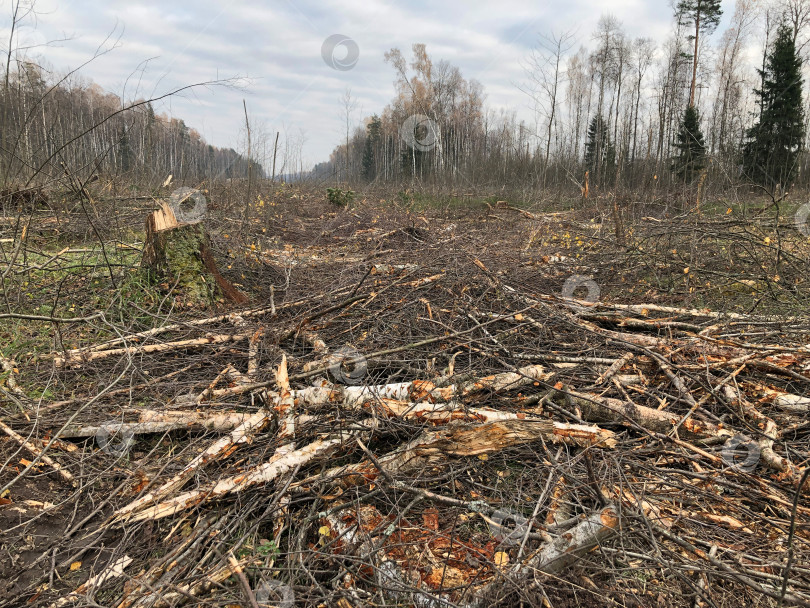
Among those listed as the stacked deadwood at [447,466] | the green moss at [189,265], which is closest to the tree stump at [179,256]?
the green moss at [189,265]

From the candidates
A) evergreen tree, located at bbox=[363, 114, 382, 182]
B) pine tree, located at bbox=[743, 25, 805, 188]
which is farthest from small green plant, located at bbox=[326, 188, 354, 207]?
evergreen tree, located at bbox=[363, 114, 382, 182]

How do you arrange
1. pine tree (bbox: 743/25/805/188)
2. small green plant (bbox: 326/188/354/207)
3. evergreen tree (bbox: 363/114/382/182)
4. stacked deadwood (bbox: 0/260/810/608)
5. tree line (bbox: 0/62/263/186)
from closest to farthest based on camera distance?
stacked deadwood (bbox: 0/260/810/608) < tree line (bbox: 0/62/263/186) < small green plant (bbox: 326/188/354/207) < pine tree (bbox: 743/25/805/188) < evergreen tree (bbox: 363/114/382/182)

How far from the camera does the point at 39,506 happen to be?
82.7 inches

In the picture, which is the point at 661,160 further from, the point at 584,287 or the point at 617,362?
the point at 617,362

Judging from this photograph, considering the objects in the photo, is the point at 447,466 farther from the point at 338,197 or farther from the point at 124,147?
the point at 124,147

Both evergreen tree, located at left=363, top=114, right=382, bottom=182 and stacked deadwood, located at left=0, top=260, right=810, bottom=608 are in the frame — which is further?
evergreen tree, located at left=363, top=114, right=382, bottom=182

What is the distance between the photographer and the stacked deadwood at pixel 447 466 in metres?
1.68

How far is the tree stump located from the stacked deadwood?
105 cm

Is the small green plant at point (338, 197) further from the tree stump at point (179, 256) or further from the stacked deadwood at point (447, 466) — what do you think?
the stacked deadwood at point (447, 466)

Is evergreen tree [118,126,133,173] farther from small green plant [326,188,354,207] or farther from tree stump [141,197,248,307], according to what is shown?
small green plant [326,188,354,207]

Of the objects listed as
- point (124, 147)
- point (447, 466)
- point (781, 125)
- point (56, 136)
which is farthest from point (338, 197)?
point (781, 125)

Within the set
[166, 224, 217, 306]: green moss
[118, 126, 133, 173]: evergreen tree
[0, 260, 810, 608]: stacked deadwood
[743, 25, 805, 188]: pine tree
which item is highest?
[743, 25, 805, 188]: pine tree

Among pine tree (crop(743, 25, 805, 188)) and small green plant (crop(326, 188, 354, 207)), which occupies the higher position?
pine tree (crop(743, 25, 805, 188))

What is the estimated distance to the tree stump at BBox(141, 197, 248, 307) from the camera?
4438 millimetres
